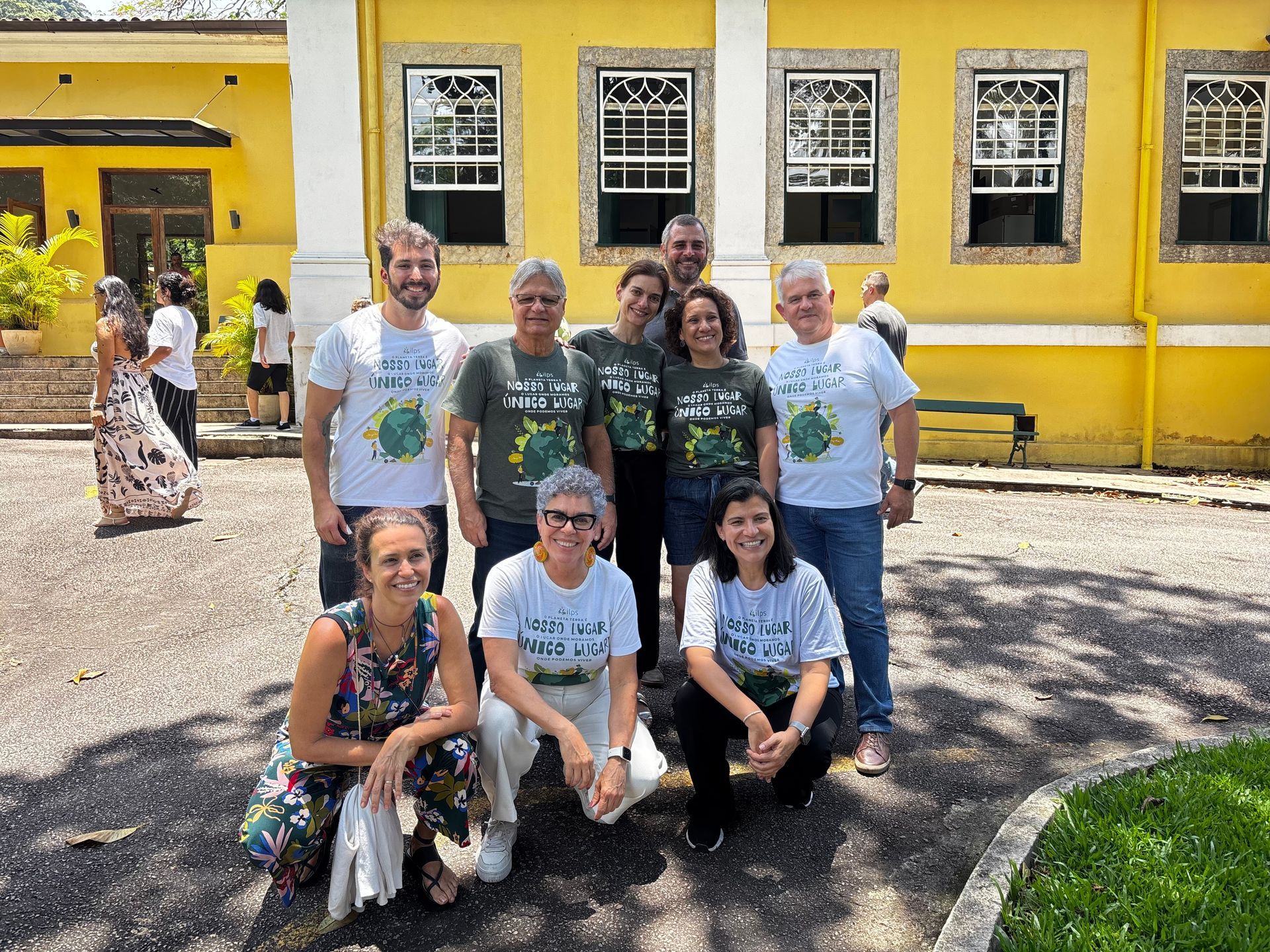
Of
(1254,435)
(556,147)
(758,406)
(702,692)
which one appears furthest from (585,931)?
(1254,435)

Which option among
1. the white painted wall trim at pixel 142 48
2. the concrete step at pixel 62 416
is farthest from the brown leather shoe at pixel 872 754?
the white painted wall trim at pixel 142 48

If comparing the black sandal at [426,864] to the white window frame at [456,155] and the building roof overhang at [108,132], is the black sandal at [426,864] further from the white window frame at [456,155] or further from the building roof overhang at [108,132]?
the building roof overhang at [108,132]

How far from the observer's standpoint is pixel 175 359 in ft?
27.0

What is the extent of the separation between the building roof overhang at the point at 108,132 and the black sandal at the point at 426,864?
14.0 m

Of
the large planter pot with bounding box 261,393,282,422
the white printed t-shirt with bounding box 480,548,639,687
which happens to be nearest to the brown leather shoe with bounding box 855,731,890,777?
the white printed t-shirt with bounding box 480,548,639,687

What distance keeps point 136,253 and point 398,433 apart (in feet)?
51.4

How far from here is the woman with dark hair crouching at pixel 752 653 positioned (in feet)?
11.5

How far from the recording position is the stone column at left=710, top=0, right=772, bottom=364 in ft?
39.4

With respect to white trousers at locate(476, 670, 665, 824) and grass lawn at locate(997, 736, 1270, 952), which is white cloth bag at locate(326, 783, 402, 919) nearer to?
white trousers at locate(476, 670, 665, 824)

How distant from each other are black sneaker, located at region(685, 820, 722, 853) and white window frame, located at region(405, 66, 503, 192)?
10144mm

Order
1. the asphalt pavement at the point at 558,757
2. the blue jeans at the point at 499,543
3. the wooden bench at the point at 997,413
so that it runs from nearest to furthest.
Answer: the asphalt pavement at the point at 558,757, the blue jeans at the point at 499,543, the wooden bench at the point at 997,413

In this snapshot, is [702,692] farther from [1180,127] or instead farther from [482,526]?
[1180,127]

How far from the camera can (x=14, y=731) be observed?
4406 millimetres

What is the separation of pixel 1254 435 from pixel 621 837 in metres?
12.1
